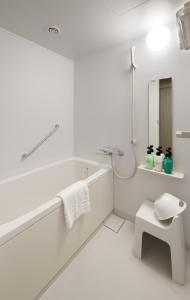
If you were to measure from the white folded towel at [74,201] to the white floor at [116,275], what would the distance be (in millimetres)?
435

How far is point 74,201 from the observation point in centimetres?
146

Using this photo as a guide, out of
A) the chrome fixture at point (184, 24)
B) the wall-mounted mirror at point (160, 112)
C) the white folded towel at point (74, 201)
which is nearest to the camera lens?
the chrome fixture at point (184, 24)

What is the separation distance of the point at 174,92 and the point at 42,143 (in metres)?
1.66

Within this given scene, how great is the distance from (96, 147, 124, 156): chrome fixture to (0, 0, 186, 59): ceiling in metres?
1.27

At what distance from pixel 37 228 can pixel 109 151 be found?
1.30 meters

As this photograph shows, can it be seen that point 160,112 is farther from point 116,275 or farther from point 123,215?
point 116,275

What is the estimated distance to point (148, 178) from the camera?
74.1 inches

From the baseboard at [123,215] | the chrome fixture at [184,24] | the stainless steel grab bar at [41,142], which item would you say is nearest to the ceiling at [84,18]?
the chrome fixture at [184,24]

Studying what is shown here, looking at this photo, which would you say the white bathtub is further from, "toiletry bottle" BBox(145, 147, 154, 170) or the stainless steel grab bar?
"toiletry bottle" BBox(145, 147, 154, 170)

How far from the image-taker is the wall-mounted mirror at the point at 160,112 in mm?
1641

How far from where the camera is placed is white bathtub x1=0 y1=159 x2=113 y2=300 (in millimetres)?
1011

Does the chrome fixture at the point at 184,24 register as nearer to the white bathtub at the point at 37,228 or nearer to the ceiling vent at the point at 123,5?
the ceiling vent at the point at 123,5

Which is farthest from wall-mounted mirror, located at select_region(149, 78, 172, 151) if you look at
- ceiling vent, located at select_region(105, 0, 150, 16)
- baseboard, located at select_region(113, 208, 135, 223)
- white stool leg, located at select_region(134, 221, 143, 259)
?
baseboard, located at select_region(113, 208, 135, 223)

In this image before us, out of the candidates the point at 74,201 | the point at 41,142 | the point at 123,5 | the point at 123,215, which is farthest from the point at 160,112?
the point at 41,142
